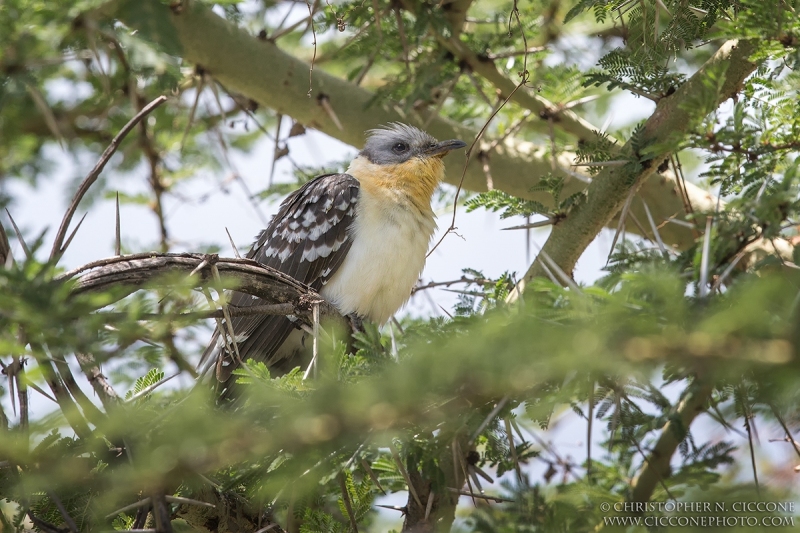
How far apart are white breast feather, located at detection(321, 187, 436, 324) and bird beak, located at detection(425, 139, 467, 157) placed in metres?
0.71

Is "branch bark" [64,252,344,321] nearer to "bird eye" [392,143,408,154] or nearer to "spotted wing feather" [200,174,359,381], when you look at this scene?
"spotted wing feather" [200,174,359,381]

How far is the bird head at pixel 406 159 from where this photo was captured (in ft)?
21.2

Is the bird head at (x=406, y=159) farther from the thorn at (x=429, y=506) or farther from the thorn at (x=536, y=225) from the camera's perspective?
the thorn at (x=429, y=506)

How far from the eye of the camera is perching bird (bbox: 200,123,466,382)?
5586mm

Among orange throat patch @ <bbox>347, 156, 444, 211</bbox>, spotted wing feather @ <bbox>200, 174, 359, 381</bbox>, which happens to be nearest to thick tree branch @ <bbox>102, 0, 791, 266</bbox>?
orange throat patch @ <bbox>347, 156, 444, 211</bbox>

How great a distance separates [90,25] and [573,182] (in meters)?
3.96

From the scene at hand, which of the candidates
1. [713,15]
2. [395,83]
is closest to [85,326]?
[713,15]

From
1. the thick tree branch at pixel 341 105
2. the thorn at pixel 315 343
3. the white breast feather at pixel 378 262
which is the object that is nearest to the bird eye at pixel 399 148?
the thick tree branch at pixel 341 105

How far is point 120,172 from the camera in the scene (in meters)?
8.50

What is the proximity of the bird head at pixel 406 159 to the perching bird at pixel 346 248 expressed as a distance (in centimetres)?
1

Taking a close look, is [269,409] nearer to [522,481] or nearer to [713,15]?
[522,481]

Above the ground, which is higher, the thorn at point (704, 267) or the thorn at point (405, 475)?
the thorn at point (704, 267)

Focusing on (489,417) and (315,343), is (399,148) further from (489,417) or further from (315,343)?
(489,417)

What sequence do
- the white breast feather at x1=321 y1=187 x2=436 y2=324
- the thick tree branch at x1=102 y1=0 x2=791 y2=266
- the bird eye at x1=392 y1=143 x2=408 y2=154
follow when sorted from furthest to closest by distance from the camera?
the bird eye at x1=392 y1=143 x2=408 y2=154, the thick tree branch at x1=102 y1=0 x2=791 y2=266, the white breast feather at x1=321 y1=187 x2=436 y2=324
